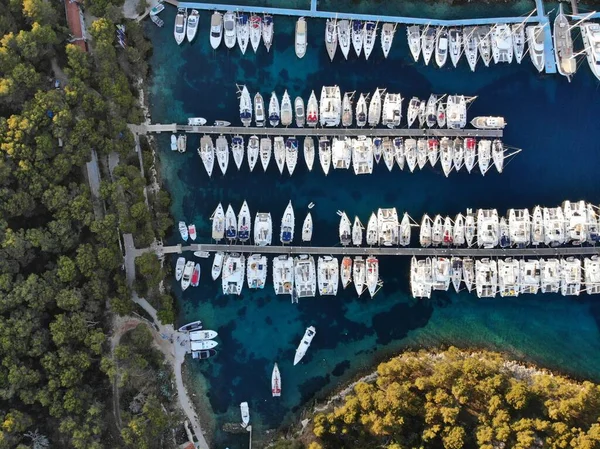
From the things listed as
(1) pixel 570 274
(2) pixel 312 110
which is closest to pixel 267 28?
(2) pixel 312 110

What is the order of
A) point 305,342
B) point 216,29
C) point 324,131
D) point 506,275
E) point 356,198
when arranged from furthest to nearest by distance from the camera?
1. point 356,198
2. point 216,29
3. point 305,342
4. point 324,131
5. point 506,275

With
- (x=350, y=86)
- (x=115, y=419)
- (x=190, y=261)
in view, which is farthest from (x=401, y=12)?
(x=115, y=419)

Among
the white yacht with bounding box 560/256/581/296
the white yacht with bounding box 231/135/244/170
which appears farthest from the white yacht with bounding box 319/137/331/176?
the white yacht with bounding box 560/256/581/296

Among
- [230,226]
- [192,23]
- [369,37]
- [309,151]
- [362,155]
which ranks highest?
[192,23]

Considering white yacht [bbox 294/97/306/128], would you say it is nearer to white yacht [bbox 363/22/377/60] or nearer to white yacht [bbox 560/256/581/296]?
white yacht [bbox 363/22/377/60]

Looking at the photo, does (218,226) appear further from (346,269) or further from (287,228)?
(346,269)
